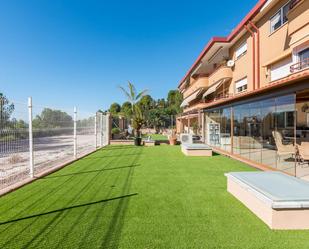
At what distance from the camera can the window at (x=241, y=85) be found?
779 inches

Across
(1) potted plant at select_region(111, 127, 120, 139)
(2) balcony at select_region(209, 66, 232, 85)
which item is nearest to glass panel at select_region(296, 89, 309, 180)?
(2) balcony at select_region(209, 66, 232, 85)

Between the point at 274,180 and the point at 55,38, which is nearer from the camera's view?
the point at 274,180

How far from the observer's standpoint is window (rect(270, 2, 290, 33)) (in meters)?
14.5

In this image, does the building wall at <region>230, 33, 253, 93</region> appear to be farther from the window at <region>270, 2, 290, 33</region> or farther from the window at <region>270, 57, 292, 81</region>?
the window at <region>270, 2, 290, 33</region>

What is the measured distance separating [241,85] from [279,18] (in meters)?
6.58

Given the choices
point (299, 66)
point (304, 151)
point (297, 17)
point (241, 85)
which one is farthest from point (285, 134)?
point (241, 85)

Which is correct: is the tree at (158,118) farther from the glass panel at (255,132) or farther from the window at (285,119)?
the window at (285,119)

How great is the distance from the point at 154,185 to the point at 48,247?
4.04 meters

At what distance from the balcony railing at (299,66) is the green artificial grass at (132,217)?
10019 millimetres

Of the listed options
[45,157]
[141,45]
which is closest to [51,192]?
[45,157]

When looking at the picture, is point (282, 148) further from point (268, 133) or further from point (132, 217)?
point (132, 217)

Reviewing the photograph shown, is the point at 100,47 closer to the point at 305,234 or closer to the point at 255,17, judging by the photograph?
the point at 255,17

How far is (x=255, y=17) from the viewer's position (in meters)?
17.1

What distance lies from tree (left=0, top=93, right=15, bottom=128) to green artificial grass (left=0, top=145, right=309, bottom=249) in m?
2.09
